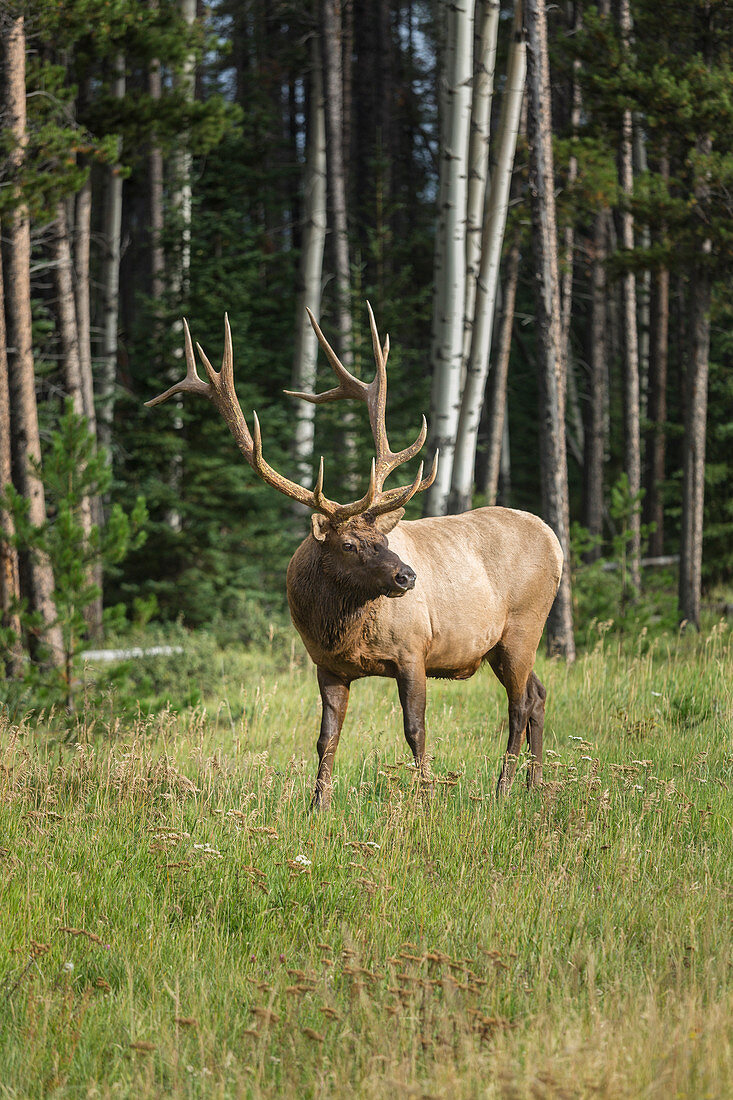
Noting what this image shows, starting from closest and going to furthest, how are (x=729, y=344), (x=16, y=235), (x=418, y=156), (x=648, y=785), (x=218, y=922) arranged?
(x=218, y=922), (x=648, y=785), (x=16, y=235), (x=729, y=344), (x=418, y=156)

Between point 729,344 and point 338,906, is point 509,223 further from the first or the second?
point 338,906

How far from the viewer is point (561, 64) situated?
1446 cm

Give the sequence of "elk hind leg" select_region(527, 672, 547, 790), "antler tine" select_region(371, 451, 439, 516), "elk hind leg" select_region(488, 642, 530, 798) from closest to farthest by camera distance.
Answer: "antler tine" select_region(371, 451, 439, 516) → "elk hind leg" select_region(488, 642, 530, 798) → "elk hind leg" select_region(527, 672, 547, 790)

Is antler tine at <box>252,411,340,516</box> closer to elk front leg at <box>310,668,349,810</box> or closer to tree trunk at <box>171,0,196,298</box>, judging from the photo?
elk front leg at <box>310,668,349,810</box>

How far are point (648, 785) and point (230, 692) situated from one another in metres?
4.93

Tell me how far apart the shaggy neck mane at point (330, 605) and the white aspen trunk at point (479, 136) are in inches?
269

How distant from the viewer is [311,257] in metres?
16.1

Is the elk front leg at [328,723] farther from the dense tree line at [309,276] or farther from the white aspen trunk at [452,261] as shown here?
the white aspen trunk at [452,261]

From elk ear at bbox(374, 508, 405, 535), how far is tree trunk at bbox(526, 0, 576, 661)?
5.19 m

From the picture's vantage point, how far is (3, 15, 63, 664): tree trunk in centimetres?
A: 901

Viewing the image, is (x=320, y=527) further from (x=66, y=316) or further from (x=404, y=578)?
(x=66, y=316)

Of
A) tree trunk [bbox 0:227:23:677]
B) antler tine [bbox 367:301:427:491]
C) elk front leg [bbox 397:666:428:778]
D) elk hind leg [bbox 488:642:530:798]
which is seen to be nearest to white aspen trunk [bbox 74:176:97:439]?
tree trunk [bbox 0:227:23:677]

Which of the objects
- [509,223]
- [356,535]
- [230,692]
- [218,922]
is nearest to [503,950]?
[218,922]

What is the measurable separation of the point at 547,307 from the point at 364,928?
26.0ft
